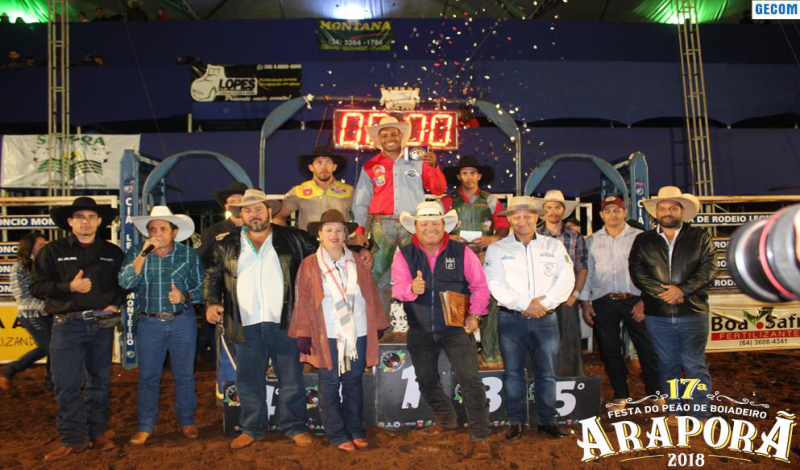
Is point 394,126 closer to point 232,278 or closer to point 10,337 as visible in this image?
point 232,278

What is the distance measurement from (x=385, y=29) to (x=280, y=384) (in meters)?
11.4

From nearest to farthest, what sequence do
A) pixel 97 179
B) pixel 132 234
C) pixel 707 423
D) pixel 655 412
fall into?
1. pixel 707 423
2. pixel 655 412
3. pixel 132 234
4. pixel 97 179

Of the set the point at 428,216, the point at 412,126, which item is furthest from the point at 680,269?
the point at 412,126

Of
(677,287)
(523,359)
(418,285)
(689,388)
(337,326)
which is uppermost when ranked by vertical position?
(418,285)

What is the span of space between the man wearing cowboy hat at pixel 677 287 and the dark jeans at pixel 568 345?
29.7 inches

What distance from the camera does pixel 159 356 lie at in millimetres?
5145

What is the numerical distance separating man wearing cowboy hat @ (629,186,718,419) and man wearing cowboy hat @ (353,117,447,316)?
239 centimetres

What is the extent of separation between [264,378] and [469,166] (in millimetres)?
3430

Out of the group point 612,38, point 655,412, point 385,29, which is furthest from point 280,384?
point 612,38

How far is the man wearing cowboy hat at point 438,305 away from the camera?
4.98 metres

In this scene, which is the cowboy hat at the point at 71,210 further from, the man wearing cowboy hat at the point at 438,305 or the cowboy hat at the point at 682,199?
the cowboy hat at the point at 682,199

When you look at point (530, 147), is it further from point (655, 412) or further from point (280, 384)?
point (280, 384)

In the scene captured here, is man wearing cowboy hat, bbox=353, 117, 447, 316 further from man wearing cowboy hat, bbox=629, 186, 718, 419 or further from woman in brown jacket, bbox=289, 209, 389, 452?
man wearing cowboy hat, bbox=629, 186, 718, 419

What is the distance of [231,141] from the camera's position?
12.7m
